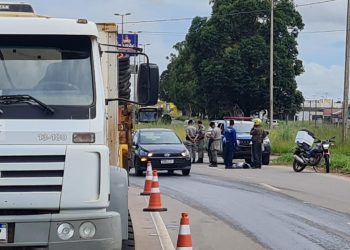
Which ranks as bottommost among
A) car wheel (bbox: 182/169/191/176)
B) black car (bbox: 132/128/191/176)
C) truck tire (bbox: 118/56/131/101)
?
car wheel (bbox: 182/169/191/176)

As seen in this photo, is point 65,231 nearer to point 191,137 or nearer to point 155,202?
point 155,202

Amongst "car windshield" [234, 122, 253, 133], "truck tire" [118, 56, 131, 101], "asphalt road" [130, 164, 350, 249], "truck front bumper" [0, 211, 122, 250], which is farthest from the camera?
"car windshield" [234, 122, 253, 133]

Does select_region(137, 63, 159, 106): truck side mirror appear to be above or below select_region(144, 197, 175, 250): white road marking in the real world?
above

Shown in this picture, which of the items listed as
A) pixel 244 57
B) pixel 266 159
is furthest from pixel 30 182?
pixel 244 57

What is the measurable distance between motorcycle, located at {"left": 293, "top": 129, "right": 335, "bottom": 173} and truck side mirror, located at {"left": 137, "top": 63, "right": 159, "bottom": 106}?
1735cm

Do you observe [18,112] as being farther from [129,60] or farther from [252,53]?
[252,53]

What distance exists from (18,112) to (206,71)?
5302 centimetres

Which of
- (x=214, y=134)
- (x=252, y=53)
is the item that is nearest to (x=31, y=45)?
(x=214, y=134)

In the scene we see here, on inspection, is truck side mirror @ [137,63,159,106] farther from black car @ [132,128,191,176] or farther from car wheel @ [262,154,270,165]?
car wheel @ [262,154,270,165]

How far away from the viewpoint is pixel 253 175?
906 inches

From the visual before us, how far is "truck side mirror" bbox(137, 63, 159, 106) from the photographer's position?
7547 mm

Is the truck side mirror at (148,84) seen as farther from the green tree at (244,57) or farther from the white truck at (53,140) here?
the green tree at (244,57)

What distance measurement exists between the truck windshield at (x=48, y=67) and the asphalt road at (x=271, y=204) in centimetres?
423

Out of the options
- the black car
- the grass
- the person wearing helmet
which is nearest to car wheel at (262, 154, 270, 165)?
the grass
